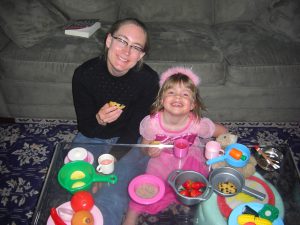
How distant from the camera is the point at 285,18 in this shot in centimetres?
243

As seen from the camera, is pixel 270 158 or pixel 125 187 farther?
pixel 270 158

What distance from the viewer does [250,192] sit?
1.31 m

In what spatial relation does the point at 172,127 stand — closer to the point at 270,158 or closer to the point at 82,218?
the point at 270,158

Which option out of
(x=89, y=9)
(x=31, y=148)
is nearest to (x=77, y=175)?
(x=31, y=148)

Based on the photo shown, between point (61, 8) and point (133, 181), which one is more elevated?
point (61, 8)

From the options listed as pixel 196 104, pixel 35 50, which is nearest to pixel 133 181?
pixel 196 104

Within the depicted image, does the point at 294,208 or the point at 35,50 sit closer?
the point at 294,208

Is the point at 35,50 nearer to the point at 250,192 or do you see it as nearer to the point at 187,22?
the point at 187,22

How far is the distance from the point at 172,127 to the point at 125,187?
1.89 ft

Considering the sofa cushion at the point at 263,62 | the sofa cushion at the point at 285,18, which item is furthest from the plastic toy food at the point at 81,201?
the sofa cushion at the point at 285,18

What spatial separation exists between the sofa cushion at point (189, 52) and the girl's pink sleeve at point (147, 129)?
51cm

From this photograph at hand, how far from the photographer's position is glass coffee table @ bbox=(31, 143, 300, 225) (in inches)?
50.4

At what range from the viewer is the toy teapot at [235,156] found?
139cm

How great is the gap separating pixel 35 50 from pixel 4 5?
41 cm
